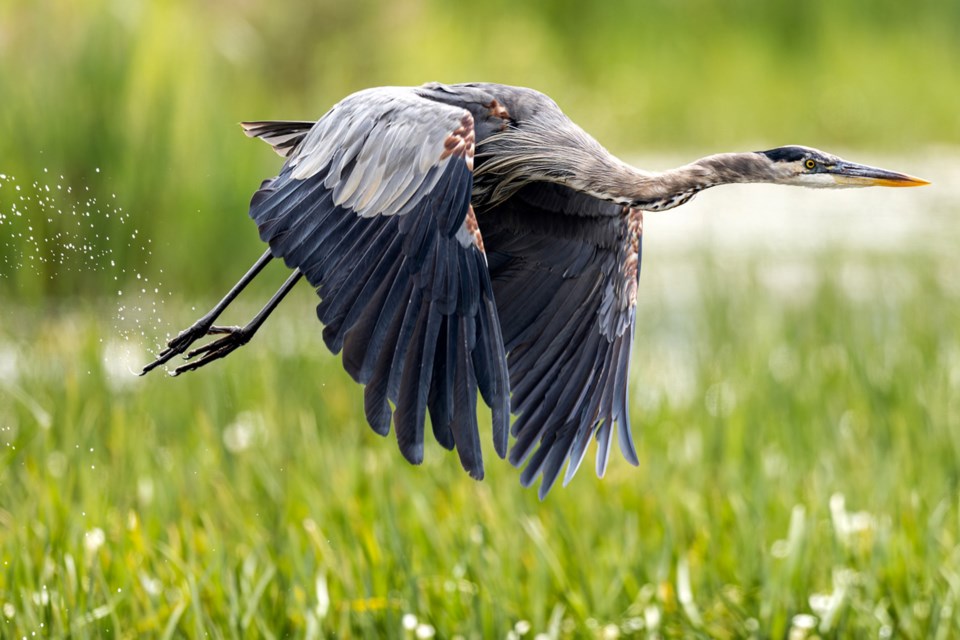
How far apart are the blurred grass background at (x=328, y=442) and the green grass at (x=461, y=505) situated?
0.04ft

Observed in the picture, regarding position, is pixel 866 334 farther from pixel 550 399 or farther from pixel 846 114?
pixel 846 114

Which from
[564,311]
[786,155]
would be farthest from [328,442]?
[786,155]

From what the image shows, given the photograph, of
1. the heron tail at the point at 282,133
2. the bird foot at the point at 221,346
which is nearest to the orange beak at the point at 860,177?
the heron tail at the point at 282,133

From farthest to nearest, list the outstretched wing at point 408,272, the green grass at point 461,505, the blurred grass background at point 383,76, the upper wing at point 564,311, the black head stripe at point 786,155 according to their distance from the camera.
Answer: the blurred grass background at point 383,76
the green grass at point 461,505
the upper wing at point 564,311
the black head stripe at point 786,155
the outstretched wing at point 408,272

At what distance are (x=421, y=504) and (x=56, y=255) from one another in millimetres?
3351

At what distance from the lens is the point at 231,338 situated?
3600 millimetres

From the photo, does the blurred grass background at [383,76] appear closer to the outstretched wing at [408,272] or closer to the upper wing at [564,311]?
the upper wing at [564,311]

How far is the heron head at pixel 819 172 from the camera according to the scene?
11.9ft

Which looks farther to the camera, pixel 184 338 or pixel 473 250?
pixel 184 338

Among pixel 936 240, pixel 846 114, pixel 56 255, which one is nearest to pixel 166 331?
pixel 56 255

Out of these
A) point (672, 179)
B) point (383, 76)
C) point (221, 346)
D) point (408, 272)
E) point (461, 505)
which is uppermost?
point (383, 76)

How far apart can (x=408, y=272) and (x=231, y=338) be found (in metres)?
0.66

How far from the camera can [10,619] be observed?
3.95 meters

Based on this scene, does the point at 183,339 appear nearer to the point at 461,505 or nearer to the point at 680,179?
the point at 680,179
